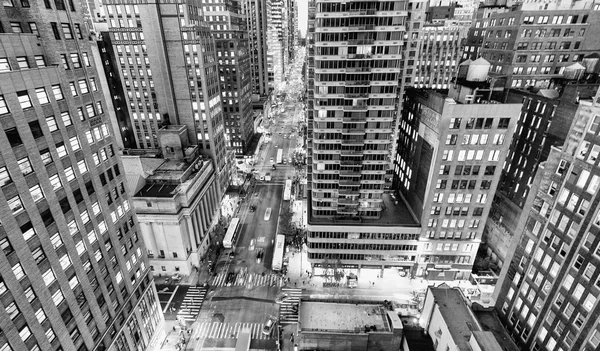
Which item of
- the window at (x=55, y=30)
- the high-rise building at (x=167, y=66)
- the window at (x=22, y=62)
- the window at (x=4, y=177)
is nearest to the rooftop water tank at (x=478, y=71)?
the high-rise building at (x=167, y=66)

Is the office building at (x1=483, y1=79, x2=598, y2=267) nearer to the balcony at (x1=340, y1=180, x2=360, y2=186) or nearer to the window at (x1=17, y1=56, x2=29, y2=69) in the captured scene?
the balcony at (x1=340, y1=180, x2=360, y2=186)

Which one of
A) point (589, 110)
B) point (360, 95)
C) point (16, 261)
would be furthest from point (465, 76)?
point (16, 261)

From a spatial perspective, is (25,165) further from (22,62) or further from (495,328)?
(495,328)

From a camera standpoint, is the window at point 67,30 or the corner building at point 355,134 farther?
the corner building at point 355,134

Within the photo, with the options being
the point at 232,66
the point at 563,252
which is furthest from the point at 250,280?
the point at 232,66

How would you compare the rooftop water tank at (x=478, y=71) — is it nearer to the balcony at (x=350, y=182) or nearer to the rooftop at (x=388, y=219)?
the balcony at (x=350, y=182)

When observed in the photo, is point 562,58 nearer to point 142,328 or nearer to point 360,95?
point 360,95
